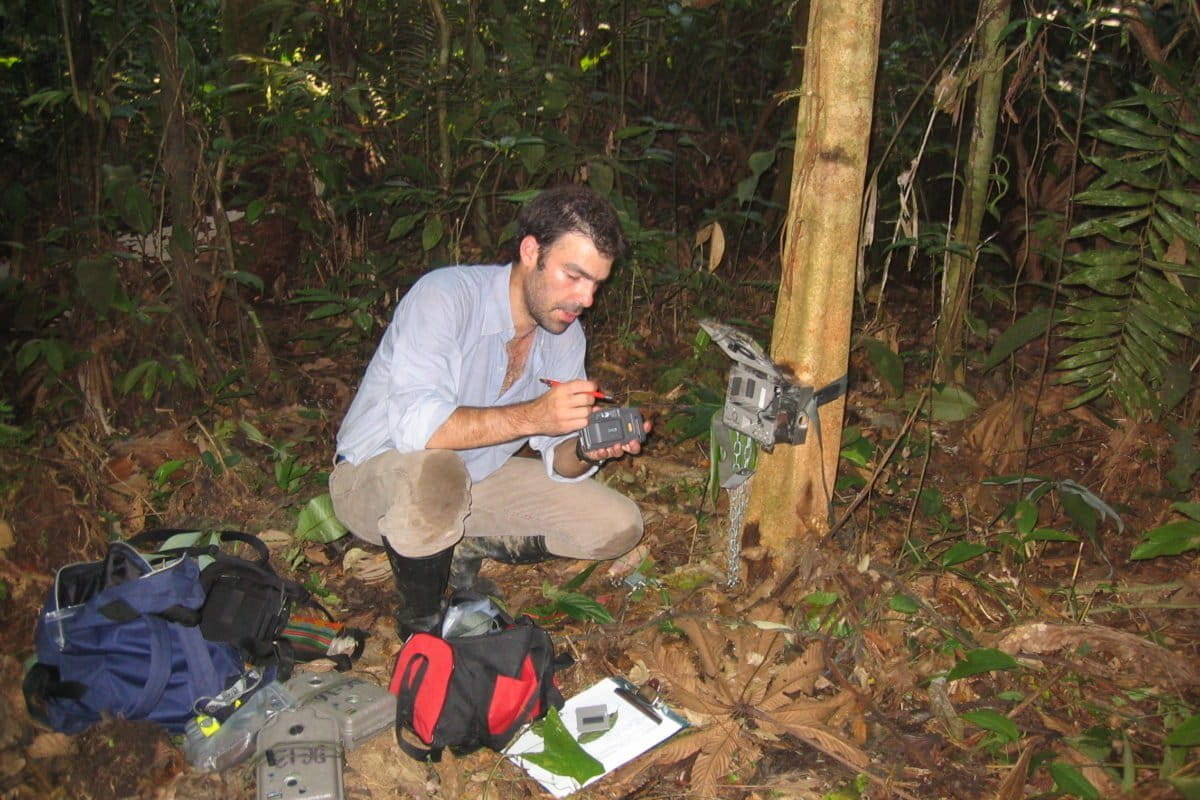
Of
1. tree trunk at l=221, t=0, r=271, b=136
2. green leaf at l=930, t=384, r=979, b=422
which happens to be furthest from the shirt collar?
tree trunk at l=221, t=0, r=271, b=136

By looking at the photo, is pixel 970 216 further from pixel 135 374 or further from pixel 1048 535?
pixel 135 374

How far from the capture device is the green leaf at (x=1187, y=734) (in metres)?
2.36

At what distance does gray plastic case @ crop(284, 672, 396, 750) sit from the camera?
2.70 metres

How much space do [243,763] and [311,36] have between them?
5.22 metres

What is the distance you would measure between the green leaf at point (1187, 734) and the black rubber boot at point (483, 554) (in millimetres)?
2091

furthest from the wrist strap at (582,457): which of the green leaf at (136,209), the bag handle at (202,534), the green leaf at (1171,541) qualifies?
the green leaf at (136,209)

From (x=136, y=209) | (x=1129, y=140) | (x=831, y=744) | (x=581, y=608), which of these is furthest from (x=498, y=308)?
(x=1129, y=140)

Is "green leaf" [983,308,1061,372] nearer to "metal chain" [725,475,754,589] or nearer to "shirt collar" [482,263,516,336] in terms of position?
"metal chain" [725,475,754,589]

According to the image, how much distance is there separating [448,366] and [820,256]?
1.27m

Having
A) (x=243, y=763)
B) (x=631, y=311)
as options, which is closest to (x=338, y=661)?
(x=243, y=763)

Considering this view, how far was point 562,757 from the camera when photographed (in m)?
2.57

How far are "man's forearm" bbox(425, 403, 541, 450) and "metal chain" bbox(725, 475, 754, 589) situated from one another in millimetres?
758

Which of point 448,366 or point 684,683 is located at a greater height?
point 448,366

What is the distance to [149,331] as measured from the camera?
4.64 m
